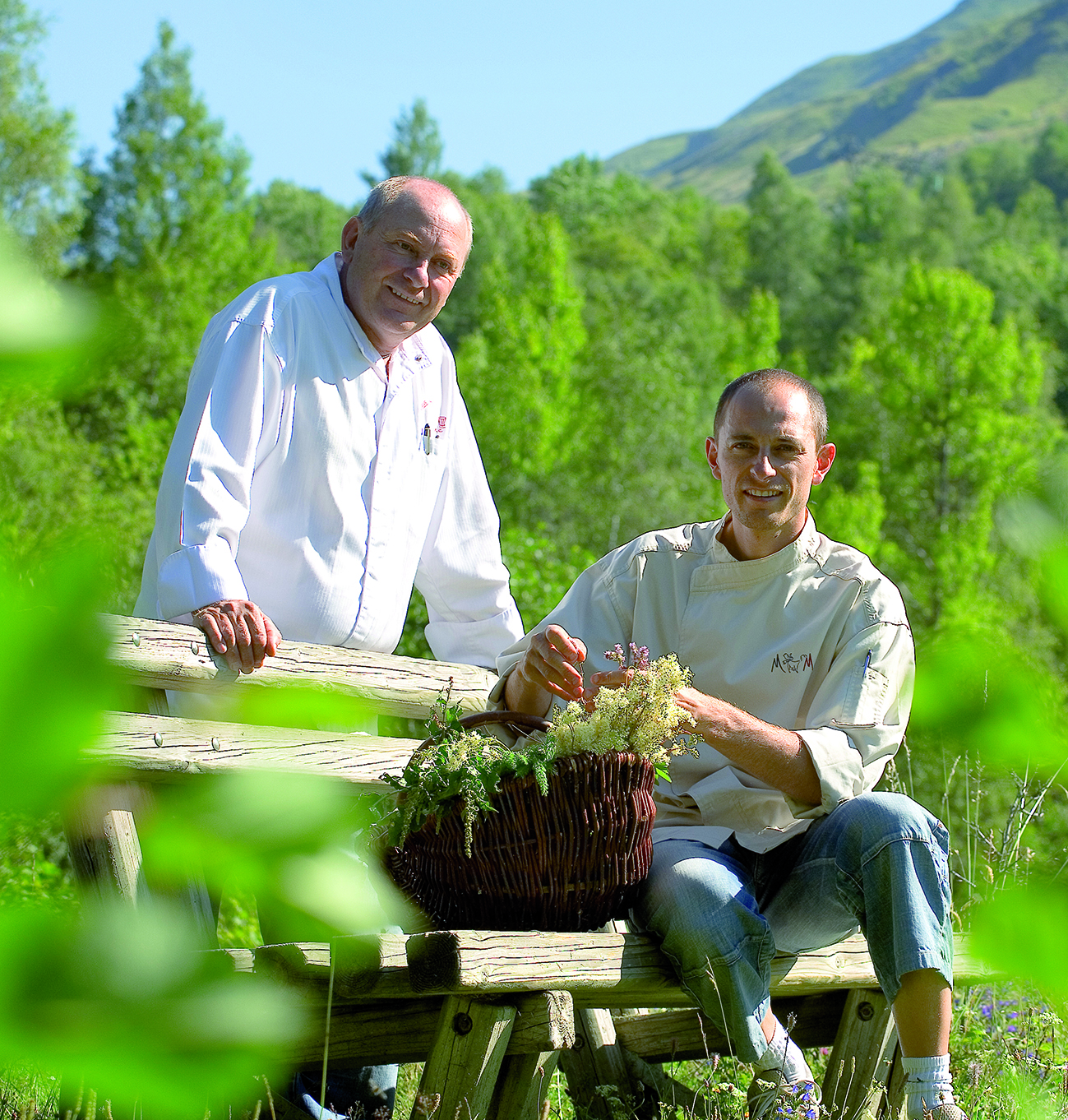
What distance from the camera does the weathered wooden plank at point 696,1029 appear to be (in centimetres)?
300

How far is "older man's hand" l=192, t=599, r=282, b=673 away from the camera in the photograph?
243cm

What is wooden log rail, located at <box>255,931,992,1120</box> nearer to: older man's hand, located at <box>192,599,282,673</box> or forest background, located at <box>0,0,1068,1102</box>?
forest background, located at <box>0,0,1068,1102</box>

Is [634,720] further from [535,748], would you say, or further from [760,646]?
[760,646]

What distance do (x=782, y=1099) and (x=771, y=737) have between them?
1.97 ft

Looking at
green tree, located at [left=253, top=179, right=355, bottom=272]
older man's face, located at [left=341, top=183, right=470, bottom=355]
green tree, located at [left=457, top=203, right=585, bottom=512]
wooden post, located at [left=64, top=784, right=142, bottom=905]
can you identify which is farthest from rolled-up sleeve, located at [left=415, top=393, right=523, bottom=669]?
green tree, located at [left=253, top=179, right=355, bottom=272]

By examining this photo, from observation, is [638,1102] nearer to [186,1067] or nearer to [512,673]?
[512,673]

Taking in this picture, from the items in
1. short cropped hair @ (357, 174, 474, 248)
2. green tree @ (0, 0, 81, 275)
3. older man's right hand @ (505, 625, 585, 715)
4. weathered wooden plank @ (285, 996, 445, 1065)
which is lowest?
weathered wooden plank @ (285, 996, 445, 1065)

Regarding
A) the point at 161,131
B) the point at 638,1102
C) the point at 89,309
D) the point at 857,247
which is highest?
the point at 857,247

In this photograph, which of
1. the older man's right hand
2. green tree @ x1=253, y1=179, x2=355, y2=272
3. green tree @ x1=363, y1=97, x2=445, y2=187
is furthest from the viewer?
green tree @ x1=363, y1=97, x2=445, y2=187

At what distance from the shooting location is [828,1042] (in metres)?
3.04

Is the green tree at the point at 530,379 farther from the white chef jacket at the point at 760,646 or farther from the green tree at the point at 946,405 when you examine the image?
the white chef jacket at the point at 760,646

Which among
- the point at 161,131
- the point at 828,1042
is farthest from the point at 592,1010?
the point at 161,131

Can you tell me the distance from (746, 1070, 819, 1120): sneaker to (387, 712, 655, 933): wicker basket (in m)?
0.39

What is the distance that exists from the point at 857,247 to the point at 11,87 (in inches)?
2176
